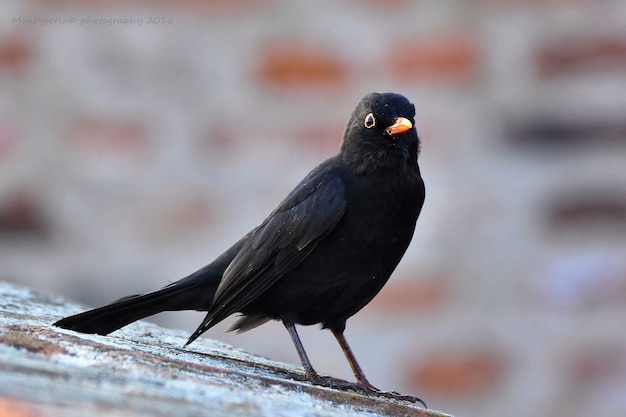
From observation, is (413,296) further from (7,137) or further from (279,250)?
(7,137)

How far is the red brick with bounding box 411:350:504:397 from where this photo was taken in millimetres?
3584

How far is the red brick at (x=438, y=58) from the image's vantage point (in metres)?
3.56

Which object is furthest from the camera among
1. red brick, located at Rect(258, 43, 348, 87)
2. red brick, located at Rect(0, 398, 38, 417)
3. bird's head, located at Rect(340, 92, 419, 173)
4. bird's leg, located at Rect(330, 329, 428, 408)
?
red brick, located at Rect(258, 43, 348, 87)

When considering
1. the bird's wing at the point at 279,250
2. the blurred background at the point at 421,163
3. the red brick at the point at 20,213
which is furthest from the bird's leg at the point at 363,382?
the red brick at the point at 20,213

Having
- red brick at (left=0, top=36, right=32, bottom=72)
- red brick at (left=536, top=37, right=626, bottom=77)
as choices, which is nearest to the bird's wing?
red brick at (left=536, top=37, right=626, bottom=77)

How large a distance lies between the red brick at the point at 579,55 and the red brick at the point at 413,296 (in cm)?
81

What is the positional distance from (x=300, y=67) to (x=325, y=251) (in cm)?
→ 94

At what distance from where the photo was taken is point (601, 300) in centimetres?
364

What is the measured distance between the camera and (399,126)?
2.96m

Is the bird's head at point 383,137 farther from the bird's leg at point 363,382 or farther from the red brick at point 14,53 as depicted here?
the red brick at point 14,53

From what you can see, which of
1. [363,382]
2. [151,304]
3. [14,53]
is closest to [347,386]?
[363,382]

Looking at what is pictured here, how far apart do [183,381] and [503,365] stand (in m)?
2.19

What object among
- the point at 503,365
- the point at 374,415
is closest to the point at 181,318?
the point at 503,365

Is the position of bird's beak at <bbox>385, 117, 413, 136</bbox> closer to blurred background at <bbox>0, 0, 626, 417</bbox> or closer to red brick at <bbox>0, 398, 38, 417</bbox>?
blurred background at <bbox>0, 0, 626, 417</bbox>
